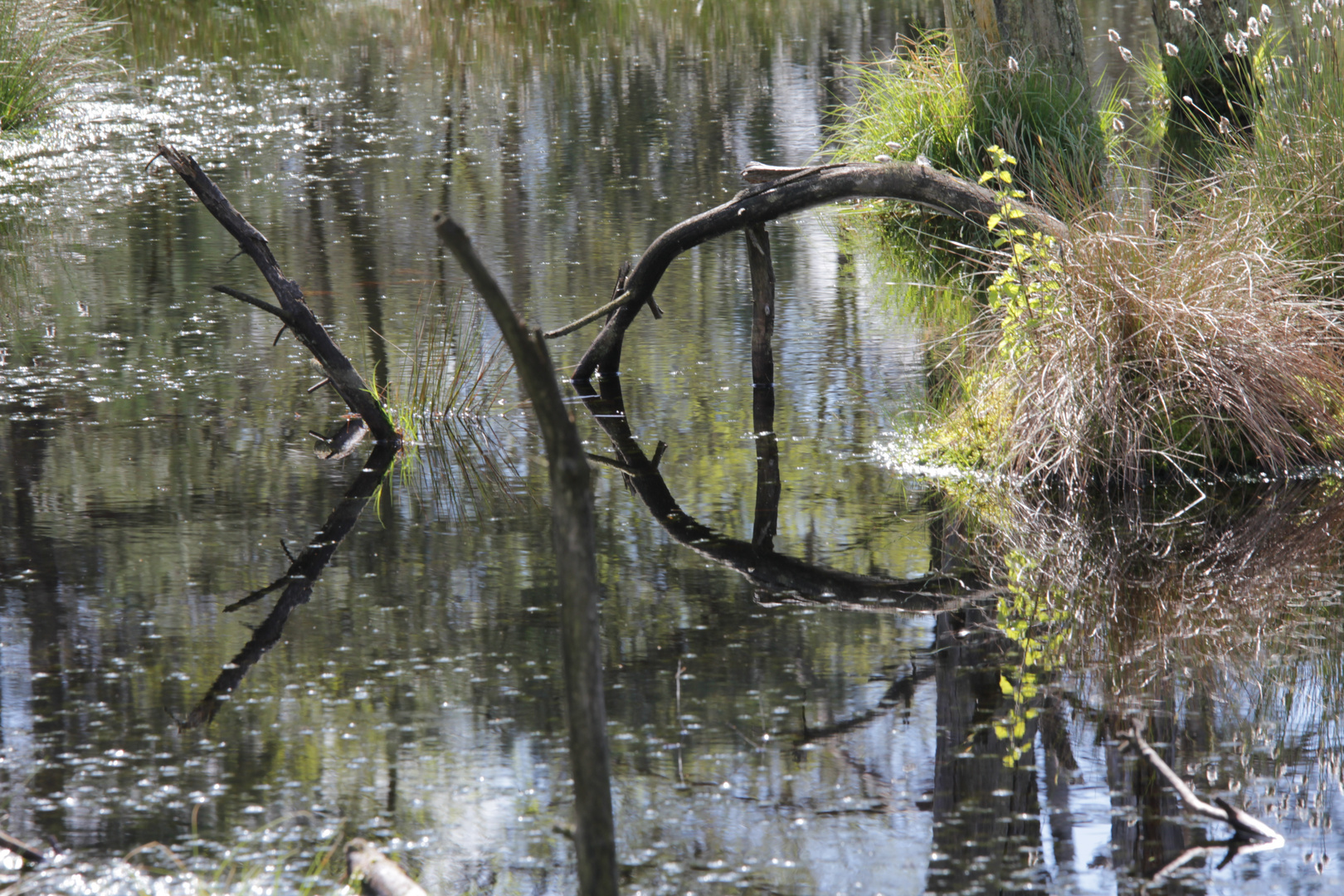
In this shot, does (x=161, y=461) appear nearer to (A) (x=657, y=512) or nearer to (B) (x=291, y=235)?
(A) (x=657, y=512)

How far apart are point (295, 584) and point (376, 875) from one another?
2.41 meters

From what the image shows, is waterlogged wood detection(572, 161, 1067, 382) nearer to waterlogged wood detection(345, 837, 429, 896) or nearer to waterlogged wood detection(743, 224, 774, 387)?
waterlogged wood detection(743, 224, 774, 387)

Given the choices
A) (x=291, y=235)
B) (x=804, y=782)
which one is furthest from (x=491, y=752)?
(x=291, y=235)

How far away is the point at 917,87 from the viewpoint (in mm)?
12375

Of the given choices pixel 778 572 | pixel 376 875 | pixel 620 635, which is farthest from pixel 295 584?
pixel 376 875

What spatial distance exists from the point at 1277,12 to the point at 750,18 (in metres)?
8.86

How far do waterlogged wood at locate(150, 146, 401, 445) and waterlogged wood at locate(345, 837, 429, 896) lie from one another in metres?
3.85

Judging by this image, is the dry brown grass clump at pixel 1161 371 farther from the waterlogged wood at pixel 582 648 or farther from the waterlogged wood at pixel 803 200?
the waterlogged wood at pixel 582 648

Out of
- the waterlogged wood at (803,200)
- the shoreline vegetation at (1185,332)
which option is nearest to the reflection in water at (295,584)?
the waterlogged wood at (803,200)

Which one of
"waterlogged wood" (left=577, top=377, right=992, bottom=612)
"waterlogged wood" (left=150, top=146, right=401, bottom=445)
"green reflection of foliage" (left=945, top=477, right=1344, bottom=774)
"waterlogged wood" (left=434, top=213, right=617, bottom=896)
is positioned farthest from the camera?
"waterlogged wood" (left=150, top=146, right=401, bottom=445)

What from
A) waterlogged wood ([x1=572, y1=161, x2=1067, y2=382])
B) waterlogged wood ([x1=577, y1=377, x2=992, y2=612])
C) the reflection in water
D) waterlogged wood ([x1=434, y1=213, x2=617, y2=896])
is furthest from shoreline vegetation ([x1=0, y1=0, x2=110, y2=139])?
waterlogged wood ([x1=434, y1=213, x2=617, y2=896])

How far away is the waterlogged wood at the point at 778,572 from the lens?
5.32 meters

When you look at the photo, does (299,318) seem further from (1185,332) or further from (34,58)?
(34,58)

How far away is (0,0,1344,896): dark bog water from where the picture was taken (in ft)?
12.3
